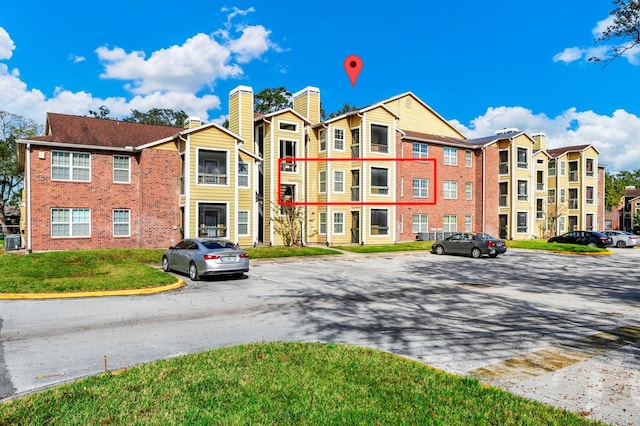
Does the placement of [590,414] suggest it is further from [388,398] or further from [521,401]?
[388,398]

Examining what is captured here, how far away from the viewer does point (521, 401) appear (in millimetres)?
5262

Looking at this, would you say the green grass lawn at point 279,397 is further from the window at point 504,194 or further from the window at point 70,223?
the window at point 504,194

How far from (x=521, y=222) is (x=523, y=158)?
641 cm

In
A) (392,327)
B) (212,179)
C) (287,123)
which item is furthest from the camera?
(287,123)

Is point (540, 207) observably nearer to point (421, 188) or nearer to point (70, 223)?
point (421, 188)

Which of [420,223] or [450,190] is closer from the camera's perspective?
[420,223]

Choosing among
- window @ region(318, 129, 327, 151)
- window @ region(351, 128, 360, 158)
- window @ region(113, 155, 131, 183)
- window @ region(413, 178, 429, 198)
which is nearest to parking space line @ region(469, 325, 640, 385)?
window @ region(113, 155, 131, 183)

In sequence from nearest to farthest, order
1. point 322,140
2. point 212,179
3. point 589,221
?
point 212,179
point 322,140
point 589,221

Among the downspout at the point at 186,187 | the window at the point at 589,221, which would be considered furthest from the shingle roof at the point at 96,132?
the window at the point at 589,221

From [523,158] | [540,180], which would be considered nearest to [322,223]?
[523,158]

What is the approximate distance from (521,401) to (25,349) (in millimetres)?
7792

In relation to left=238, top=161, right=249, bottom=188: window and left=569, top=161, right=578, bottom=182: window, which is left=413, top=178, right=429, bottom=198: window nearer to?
left=238, top=161, right=249, bottom=188: window

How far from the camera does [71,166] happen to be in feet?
84.0

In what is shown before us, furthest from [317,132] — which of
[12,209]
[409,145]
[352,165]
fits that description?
[12,209]
